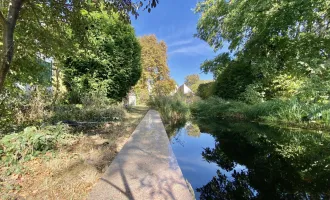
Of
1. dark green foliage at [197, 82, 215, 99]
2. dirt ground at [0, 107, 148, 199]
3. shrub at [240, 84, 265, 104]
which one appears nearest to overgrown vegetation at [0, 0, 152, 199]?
dirt ground at [0, 107, 148, 199]

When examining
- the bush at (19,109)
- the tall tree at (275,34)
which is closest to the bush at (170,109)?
the bush at (19,109)

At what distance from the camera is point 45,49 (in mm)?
2582

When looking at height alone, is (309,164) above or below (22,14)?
below

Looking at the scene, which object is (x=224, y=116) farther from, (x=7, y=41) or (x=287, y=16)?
(x=7, y=41)

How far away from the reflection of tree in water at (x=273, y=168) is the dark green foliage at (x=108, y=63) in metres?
4.31

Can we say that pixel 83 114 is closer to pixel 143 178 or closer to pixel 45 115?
pixel 45 115

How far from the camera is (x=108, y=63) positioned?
251 inches

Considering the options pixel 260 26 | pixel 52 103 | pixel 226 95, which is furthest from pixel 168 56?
pixel 52 103

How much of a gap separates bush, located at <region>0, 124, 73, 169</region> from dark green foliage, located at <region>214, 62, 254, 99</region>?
370 inches

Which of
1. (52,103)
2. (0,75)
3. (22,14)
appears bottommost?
(52,103)

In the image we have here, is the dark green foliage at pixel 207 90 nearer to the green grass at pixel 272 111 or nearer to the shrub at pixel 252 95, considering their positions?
the green grass at pixel 272 111

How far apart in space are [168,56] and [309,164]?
2229cm

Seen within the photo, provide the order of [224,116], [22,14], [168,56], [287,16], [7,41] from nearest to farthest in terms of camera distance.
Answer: [7,41], [22,14], [287,16], [224,116], [168,56]

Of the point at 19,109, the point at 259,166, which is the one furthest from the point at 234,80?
the point at 19,109
